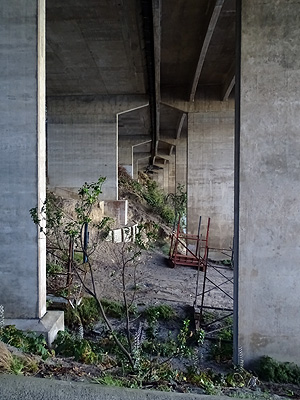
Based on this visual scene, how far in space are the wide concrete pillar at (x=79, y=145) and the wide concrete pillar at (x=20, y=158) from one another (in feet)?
40.1

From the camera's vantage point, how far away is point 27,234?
5715 mm

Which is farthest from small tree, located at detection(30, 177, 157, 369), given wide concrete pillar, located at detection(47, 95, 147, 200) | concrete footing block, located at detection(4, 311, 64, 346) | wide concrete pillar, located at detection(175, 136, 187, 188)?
wide concrete pillar, located at detection(175, 136, 187, 188)

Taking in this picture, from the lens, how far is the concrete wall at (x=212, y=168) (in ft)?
58.2

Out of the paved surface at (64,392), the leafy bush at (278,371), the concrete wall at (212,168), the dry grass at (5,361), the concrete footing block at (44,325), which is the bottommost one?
the leafy bush at (278,371)

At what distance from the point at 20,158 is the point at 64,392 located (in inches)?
188

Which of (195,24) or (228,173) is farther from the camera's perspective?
(228,173)

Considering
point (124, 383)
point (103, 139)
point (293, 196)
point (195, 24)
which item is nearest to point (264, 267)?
point (293, 196)

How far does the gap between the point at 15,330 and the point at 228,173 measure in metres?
14.4

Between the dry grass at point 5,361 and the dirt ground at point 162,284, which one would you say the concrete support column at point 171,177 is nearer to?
the dirt ground at point 162,284

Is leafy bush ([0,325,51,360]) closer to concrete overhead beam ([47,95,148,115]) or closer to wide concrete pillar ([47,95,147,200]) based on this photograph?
wide concrete pillar ([47,95,147,200])

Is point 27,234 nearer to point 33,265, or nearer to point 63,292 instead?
point 33,265

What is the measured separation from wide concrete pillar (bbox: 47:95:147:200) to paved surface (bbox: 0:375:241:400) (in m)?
16.6

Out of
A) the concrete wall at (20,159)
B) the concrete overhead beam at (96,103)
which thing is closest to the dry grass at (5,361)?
the concrete wall at (20,159)

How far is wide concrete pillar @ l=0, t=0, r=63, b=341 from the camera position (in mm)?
5688
